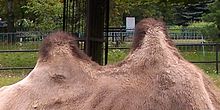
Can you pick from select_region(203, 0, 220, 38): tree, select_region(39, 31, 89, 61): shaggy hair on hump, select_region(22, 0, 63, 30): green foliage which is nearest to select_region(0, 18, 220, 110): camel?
select_region(39, 31, 89, 61): shaggy hair on hump

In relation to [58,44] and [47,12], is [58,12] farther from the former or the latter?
[58,44]

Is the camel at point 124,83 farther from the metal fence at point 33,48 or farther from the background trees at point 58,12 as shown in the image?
the background trees at point 58,12

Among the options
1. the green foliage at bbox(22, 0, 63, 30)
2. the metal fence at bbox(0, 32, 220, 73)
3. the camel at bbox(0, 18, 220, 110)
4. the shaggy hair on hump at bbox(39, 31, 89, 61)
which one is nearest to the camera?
the camel at bbox(0, 18, 220, 110)

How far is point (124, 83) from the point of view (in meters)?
2.44

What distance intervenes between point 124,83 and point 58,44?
376 mm

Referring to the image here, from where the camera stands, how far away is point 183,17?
3531 cm

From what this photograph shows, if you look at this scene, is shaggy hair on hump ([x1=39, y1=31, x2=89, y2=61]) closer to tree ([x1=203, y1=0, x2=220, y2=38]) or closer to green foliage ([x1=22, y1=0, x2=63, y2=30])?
tree ([x1=203, y1=0, x2=220, y2=38])

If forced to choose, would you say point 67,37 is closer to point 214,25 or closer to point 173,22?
point 214,25

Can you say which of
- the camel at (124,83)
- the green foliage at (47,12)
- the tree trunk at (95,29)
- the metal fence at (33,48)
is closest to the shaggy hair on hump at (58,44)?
the camel at (124,83)

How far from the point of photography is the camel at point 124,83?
237 cm

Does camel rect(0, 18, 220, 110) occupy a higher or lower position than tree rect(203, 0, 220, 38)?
lower

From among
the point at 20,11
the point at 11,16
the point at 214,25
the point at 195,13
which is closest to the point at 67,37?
the point at 214,25

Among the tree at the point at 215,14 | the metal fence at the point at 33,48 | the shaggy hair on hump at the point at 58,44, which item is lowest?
the metal fence at the point at 33,48

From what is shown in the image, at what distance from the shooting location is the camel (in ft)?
7.77
